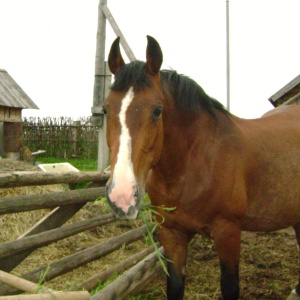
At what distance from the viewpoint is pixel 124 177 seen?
229 cm

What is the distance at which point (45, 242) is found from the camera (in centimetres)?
323

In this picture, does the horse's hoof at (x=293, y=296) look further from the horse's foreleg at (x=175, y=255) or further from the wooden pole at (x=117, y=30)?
the wooden pole at (x=117, y=30)

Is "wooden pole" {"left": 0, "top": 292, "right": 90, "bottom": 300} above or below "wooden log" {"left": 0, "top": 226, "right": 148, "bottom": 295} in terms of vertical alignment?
above

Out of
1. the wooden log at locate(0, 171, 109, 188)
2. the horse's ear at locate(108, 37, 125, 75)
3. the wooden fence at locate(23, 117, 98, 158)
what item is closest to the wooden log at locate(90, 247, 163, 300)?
the wooden log at locate(0, 171, 109, 188)

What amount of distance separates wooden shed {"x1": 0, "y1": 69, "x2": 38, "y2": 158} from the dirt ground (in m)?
7.28

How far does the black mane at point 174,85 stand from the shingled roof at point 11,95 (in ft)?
34.2

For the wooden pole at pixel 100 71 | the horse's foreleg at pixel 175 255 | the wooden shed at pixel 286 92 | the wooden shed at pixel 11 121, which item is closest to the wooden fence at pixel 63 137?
the wooden shed at pixel 11 121

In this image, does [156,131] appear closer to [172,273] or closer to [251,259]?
[172,273]

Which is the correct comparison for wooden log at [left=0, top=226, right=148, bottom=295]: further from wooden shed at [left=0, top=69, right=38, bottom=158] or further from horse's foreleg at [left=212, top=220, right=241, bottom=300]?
wooden shed at [left=0, top=69, right=38, bottom=158]

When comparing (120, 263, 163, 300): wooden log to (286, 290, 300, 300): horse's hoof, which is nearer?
(120, 263, 163, 300): wooden log

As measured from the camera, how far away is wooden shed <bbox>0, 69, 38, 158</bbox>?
12.8 meters

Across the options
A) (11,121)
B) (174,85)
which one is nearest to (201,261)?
(174,85)

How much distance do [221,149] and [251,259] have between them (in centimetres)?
228

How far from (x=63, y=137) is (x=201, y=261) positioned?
55.3 feet
